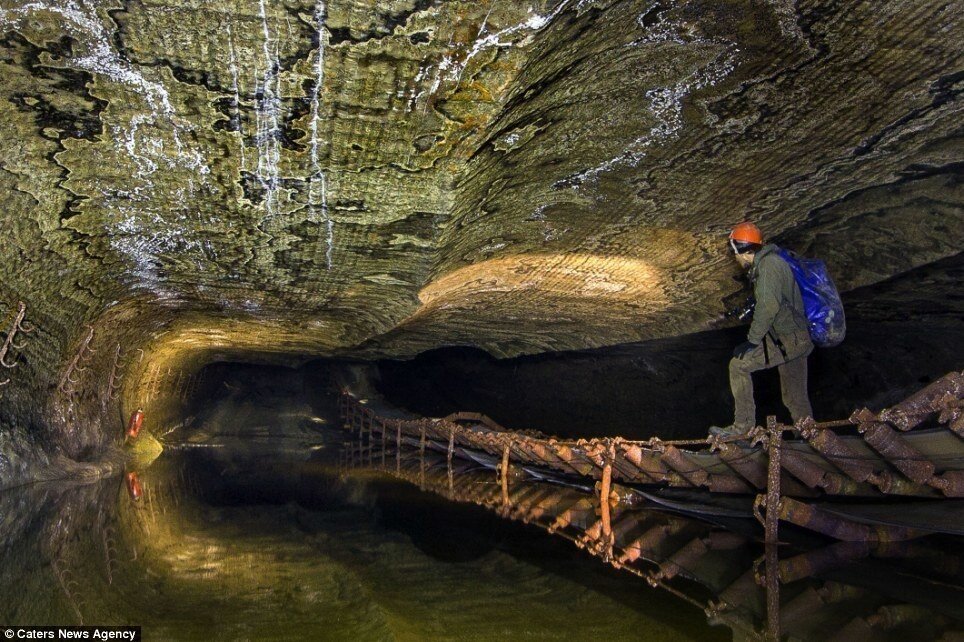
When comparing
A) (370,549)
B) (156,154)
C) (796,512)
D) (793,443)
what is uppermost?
(156,154)

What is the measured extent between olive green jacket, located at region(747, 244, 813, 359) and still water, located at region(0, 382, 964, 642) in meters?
1.26

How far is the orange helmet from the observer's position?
4.80 m

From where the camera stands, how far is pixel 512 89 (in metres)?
3.13

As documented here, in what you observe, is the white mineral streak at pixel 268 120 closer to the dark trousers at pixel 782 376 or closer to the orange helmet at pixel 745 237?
the orange helmet at pixel 745 237

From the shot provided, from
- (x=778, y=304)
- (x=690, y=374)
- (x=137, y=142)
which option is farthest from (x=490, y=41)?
(x=690, y=374)

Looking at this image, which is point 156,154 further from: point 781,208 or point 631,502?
point 631,502

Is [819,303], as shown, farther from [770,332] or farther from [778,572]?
[778,572]

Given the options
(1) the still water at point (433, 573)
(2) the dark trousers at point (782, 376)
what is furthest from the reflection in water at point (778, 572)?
(2) the dark trousers at point (782, 376)

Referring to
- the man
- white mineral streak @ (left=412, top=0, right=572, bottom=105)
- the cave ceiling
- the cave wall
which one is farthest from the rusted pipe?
white mineral streak @ (left=412, top=0, right=572, bottom=105)

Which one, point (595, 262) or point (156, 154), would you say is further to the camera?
point (595, 262)

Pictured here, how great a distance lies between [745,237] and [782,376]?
Answer: 99 centimetres

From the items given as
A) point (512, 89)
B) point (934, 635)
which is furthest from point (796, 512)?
point (512, 89)

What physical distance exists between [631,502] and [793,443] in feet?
5.55

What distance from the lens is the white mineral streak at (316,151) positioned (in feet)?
8.80
